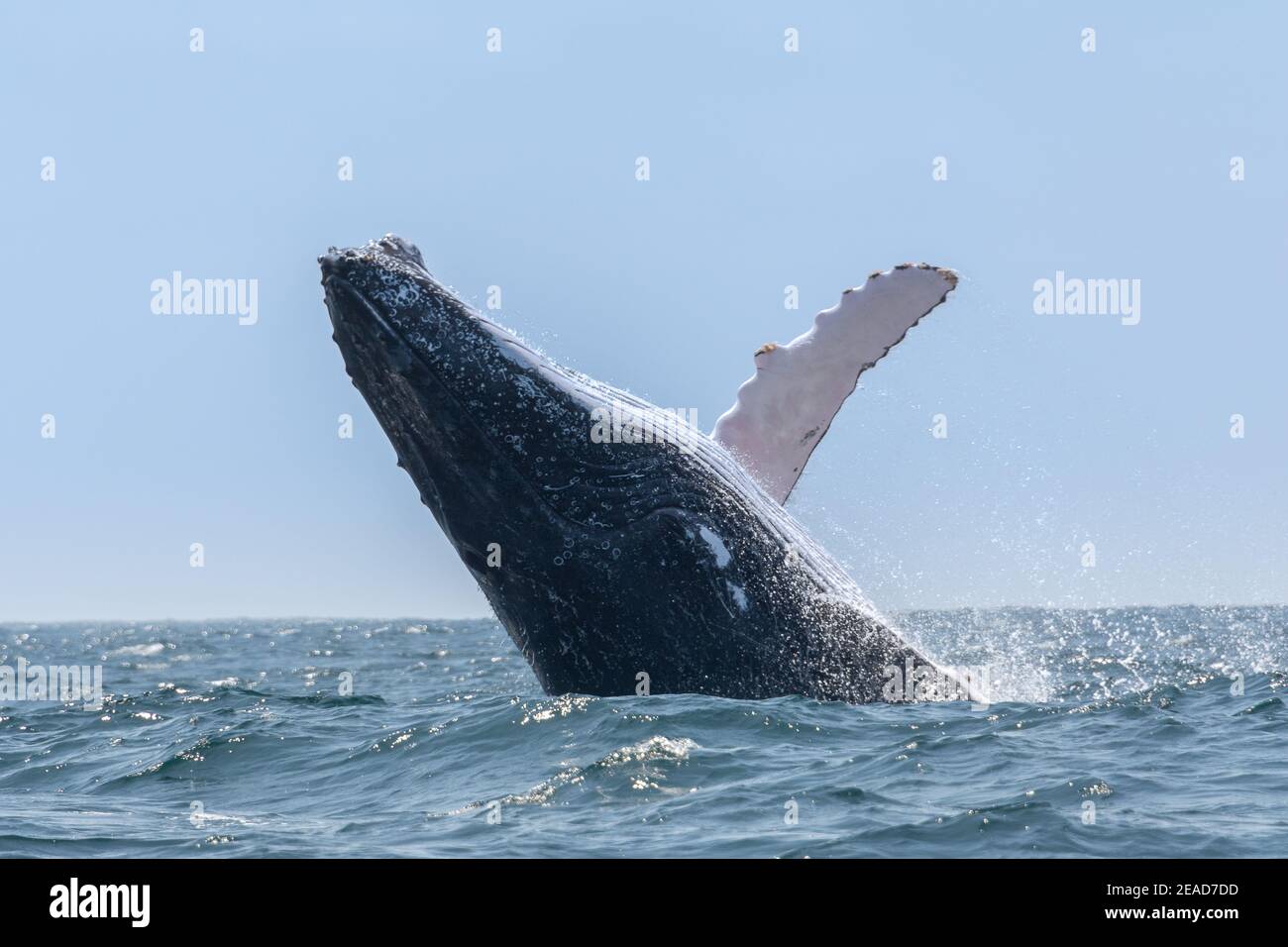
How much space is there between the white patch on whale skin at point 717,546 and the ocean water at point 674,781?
89 cm

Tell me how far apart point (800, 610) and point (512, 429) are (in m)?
2.21

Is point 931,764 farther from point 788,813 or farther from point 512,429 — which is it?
point 512,429

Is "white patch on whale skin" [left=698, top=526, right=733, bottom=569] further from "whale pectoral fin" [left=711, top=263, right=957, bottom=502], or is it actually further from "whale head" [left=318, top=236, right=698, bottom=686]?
"whale pectoral fin" [left=711, top=263, right=957, bottom=502]

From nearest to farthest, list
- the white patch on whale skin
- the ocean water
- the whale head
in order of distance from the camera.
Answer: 1. the ocean water
2. the whale head
3. the white patch on whale skin

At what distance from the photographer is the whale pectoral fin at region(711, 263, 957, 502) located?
1034 centimetres

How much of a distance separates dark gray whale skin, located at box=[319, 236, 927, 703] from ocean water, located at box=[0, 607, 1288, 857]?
34 cm

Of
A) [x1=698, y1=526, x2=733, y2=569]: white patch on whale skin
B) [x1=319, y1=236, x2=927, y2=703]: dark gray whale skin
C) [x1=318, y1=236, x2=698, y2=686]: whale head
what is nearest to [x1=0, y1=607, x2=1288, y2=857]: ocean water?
[x1=319, y1=236, x2=927, y2=703]: dark gray whale skin

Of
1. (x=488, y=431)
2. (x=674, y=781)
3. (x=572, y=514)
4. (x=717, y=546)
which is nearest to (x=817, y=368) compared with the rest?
(x=717, y=546)

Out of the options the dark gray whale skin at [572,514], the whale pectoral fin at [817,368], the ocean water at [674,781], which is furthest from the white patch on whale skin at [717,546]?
the whale pectoral fin at [817,368]

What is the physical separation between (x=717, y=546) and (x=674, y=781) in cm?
151

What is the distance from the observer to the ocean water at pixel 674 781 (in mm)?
7180

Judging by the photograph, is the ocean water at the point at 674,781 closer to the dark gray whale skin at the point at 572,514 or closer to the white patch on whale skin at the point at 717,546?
the dark gray whale skin at the point at 572,514
